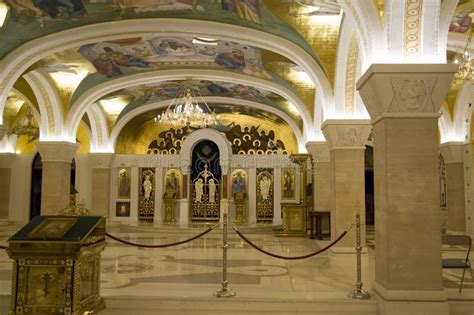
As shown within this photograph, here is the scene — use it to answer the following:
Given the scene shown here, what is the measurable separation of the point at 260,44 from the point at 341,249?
4384 millimetres

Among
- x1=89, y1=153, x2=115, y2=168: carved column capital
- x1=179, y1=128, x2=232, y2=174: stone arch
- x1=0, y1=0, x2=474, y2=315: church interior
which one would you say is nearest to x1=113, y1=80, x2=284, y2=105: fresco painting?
x1=0, y1=0, x2=474, y2=315: church interior

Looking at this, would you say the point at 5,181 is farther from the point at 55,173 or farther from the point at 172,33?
the point at 172,33

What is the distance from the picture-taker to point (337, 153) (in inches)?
361

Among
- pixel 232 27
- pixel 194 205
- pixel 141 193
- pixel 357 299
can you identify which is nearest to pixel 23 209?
pixel 141 193

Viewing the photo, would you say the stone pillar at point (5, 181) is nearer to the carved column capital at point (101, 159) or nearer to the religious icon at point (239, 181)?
the carved column capital at point (101, 159)

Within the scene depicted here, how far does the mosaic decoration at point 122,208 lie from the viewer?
18.5 metres

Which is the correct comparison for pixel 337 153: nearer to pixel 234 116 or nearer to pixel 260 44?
pixel 260 44

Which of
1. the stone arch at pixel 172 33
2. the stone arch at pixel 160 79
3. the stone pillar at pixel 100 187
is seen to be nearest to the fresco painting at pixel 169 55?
the stone arch at pixel 160 79

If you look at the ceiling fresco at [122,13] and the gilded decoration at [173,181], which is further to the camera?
the gilded decoration at [173,181]

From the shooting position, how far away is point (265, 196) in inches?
731

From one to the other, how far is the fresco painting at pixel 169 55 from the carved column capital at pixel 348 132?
285cm

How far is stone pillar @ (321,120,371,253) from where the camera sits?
901 centimetres

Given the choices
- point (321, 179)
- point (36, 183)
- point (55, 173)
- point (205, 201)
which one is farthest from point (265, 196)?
point (36, 183)

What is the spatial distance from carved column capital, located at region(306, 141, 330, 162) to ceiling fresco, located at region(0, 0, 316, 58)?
409 cm
